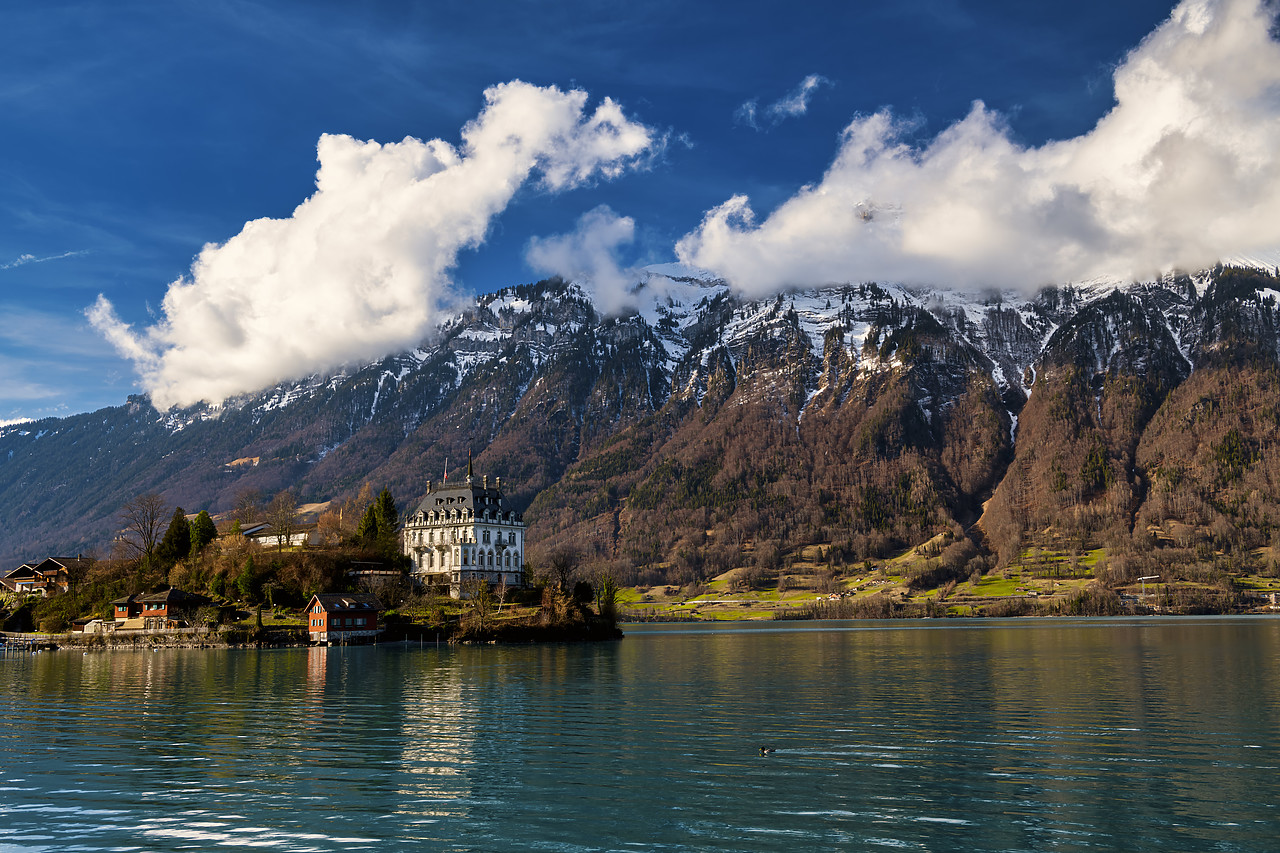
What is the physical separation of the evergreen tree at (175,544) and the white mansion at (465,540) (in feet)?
127

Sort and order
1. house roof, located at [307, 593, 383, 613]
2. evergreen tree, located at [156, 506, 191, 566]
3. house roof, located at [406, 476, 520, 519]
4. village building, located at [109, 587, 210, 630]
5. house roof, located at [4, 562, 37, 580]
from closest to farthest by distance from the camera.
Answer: house roof, located at [307, 593, 383, 613], village building, located at [109, 587, 210, 630], evergreen tree, located at [156, 506, 191, 566], house roof, located at [406, 476, 520, 519], house roof, located at [4, 562, 37, 580]

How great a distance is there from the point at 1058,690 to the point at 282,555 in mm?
125506

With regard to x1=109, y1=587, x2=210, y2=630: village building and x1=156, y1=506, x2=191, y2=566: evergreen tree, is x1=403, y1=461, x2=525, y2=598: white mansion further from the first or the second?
x1=156, y1=506, x2=191, y2=566: evergreen tree

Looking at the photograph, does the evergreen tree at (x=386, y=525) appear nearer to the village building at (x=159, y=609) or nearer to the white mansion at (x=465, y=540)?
the white mansion at (x=465, y=540)

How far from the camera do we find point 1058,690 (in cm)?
7069

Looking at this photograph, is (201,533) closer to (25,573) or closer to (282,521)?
(282,521)

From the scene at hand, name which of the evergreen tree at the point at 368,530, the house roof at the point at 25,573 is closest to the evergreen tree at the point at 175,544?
the evergreen tree at the point at 368,530

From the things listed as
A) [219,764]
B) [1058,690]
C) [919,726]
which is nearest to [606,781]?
[219,764]

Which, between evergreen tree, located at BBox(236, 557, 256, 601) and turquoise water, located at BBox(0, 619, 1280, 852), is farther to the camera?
evergreen tree, located at BBox(236, 557, 256, 601)

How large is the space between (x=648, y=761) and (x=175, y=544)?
151000mm

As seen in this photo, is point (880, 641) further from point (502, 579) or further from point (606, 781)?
point (606, 781)

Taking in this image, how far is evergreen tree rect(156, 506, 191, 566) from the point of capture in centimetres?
16738

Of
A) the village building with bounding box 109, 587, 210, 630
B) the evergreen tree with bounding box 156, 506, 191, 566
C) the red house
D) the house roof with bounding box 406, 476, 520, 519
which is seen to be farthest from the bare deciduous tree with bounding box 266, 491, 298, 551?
the red house

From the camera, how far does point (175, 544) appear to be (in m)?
168
